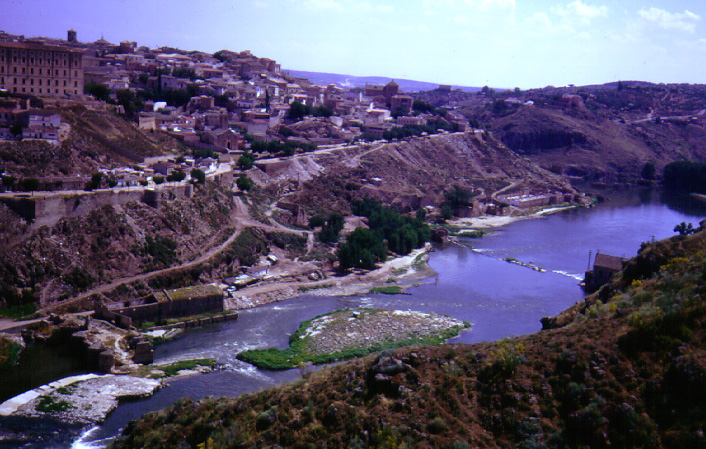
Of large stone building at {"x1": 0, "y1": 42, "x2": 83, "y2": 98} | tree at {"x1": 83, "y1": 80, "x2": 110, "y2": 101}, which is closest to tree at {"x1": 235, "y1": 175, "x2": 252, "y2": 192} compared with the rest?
tree at {"x1": 83, "y1": 80, "x2": 110, "y2": 101}

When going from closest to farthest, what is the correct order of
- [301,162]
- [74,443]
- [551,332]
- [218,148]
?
1. [551,332]
2. [74,443]
3. [218,148]
4. [301,162]

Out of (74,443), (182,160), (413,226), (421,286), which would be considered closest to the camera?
(74,443)

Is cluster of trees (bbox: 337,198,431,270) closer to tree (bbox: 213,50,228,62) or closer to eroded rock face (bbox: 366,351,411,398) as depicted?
eroded rock face (bbox: 366,351,411,398)

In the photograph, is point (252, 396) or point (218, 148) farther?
point (218, 148)

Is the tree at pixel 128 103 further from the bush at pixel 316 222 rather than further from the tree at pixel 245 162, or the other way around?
the bush at pixel 316 222

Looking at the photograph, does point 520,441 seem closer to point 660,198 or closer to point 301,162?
point 301,162

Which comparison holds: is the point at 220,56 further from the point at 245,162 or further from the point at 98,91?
the point at 245,162

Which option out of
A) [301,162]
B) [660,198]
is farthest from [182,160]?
[660,198]

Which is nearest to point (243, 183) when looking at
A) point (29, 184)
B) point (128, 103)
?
point (128, 103)
